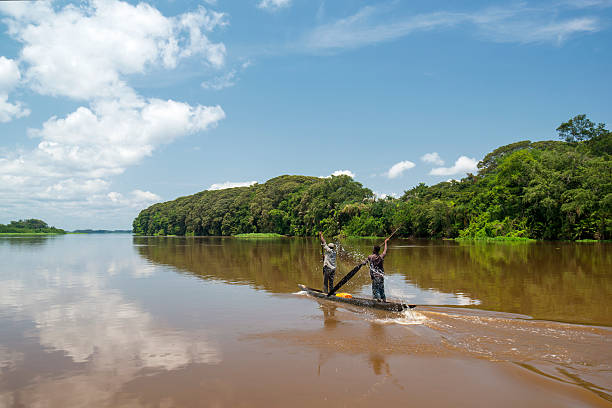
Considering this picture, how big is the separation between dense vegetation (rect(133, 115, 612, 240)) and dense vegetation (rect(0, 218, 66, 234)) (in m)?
67.2

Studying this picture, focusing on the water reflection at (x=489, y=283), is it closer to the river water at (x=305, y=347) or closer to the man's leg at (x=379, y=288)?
the river water at (x=305, y=347)

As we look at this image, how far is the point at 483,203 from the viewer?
56312 mm

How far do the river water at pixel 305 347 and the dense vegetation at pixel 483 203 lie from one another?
1902 cm

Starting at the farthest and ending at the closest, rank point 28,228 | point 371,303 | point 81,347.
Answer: point 28,228, point 371,303, point 81,347

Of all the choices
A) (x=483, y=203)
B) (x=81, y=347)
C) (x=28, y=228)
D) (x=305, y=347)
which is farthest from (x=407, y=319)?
(x=28, y=228)

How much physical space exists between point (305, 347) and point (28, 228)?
506 feet

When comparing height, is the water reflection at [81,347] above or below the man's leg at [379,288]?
below

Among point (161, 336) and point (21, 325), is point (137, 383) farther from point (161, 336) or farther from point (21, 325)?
point (21, 325)

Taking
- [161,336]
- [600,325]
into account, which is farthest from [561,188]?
[161,336]

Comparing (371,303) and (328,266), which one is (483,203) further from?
(371,303)

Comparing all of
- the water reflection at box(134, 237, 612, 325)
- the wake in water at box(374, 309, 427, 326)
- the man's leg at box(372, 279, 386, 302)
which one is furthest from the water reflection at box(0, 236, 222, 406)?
the water reflection at box(134, 237, 612, 325)

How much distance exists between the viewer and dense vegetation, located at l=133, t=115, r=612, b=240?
43.9 meters

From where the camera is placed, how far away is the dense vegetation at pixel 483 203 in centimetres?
4388

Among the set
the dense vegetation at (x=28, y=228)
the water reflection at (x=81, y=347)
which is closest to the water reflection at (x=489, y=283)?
the water reflection at (x=81, y=347)
